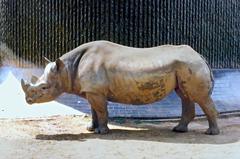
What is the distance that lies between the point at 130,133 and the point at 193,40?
175 inches

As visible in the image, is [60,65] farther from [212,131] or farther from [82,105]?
[212,131]

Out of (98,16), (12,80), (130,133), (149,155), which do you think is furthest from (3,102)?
(149,155)

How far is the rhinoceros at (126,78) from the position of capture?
7.23 metres

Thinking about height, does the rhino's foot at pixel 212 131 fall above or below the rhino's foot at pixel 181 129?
above

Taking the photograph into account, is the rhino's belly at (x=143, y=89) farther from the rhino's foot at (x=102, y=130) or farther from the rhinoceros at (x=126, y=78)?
the rhino's foot at (x=102, y=130)

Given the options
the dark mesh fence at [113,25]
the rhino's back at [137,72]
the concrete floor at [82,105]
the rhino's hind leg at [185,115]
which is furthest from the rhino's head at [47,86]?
the dark mesh fence at [113,25]

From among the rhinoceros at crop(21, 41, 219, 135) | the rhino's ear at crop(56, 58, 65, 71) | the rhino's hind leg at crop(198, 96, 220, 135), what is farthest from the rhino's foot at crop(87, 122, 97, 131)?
the rhino's hind leg at crop(198, 96, 220, 135)

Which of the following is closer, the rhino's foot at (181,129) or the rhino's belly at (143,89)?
the rhino's belly at (143,89)

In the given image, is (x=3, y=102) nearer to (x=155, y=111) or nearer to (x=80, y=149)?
(x=155, y=111)

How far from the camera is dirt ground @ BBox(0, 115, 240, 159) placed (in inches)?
235

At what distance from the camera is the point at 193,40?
1138 cm

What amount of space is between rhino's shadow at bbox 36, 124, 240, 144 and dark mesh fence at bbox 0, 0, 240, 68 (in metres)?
3.41

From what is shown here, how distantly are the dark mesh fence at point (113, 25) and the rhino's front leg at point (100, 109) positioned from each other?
336 cm

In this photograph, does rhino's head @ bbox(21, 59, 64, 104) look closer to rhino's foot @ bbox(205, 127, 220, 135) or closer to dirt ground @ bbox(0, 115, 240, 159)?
dirt ground @ bbox(0, 115, 240, 159)
